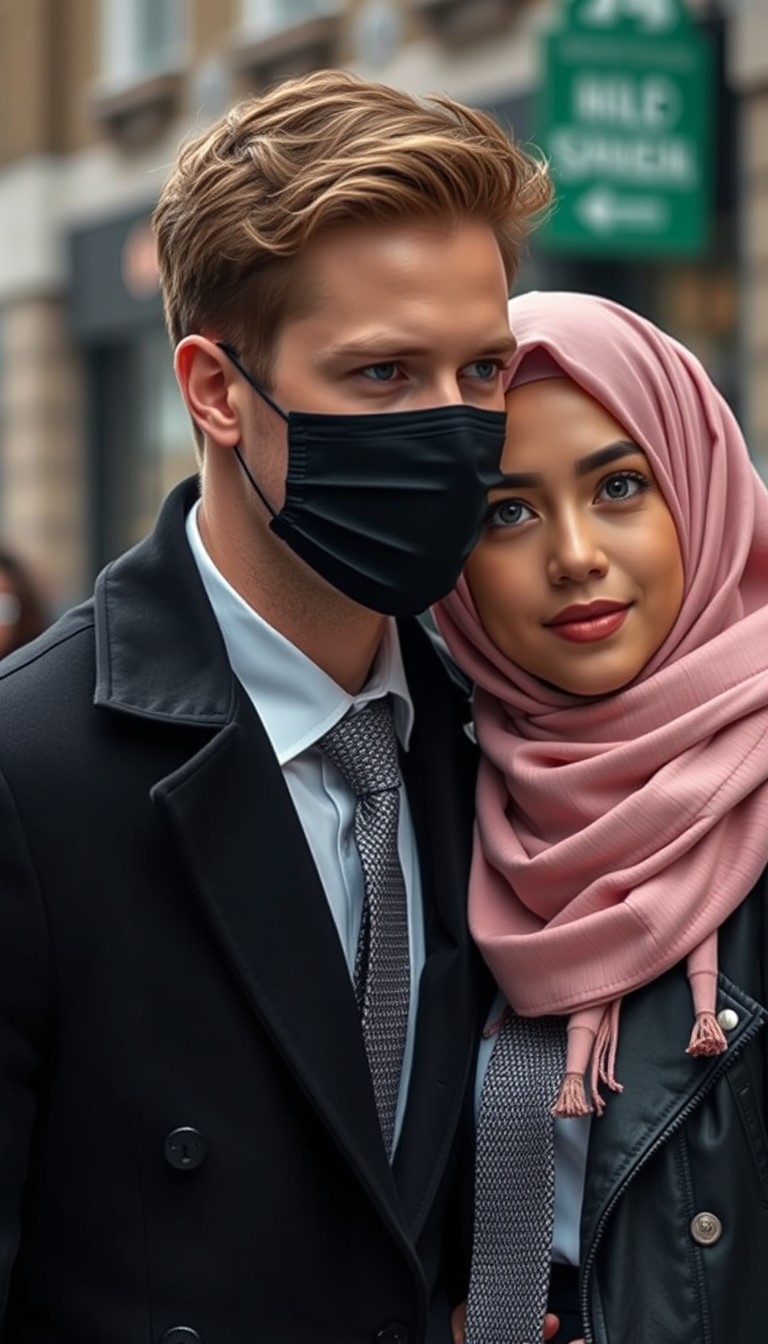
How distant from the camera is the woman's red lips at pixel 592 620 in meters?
2.51

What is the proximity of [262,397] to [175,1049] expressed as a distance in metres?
0.73

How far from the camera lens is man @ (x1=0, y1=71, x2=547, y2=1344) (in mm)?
2201

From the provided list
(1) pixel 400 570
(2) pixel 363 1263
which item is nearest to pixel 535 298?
(1) pixel 400 570

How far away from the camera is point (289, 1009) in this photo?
2.26m

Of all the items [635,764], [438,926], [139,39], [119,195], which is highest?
[635,764]

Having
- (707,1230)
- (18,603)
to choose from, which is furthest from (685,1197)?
(18,603)

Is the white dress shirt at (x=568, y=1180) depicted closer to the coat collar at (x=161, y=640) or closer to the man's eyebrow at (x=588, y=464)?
the coat collar at (x=161, y=640)

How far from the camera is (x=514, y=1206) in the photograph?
242 cm

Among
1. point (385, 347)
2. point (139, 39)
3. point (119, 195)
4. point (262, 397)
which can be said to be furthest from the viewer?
point (139, 39)

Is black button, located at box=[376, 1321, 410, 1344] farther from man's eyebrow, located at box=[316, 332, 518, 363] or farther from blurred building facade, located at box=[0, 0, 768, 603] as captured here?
blurred building facade, located at box=[0, 0, 768, 603]

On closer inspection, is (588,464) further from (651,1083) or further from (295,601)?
(651,1083)

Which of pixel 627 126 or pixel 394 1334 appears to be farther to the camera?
pixel 627 126

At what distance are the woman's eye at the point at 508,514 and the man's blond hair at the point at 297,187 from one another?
0.29 m

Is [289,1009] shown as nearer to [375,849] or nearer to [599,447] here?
[375,849]
